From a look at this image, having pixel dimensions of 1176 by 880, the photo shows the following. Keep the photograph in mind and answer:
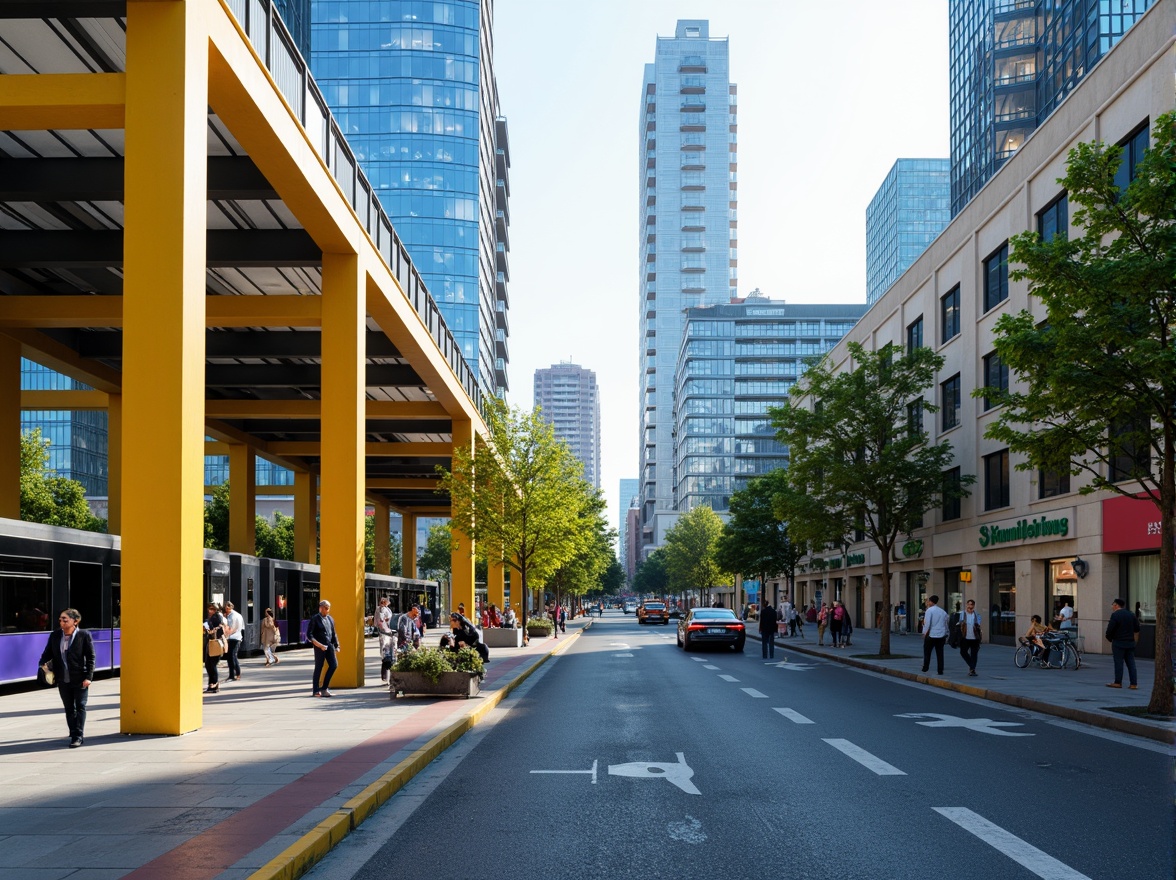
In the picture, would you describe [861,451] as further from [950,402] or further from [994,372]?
[950,402]

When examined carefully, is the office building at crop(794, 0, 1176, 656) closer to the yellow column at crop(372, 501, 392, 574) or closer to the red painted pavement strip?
the red painted pavement strip

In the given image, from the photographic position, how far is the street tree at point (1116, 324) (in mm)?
14766

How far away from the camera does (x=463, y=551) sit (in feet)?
132

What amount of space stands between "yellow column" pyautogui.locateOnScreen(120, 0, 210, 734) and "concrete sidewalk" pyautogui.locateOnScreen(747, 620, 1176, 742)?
10.5 m

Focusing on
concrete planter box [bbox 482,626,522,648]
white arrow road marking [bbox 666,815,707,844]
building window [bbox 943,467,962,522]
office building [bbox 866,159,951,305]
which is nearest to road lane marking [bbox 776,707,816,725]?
white arrow road marking [bbox 666,815,707,844]

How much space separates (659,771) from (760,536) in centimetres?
5199

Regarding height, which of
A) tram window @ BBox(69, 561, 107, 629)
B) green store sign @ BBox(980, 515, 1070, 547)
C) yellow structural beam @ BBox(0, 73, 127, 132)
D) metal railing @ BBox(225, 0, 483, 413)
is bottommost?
tram window @ BBox(69, 561, 107, 629)

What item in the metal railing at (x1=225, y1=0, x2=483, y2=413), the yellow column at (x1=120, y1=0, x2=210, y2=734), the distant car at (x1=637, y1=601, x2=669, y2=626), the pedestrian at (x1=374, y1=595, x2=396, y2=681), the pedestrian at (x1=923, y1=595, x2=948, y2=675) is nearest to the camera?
the yellow column at (x1=120, y1=0, x2=210, y2=734)

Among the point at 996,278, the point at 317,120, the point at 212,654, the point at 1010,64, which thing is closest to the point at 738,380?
the point at 1010,64

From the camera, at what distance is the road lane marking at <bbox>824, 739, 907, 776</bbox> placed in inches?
400

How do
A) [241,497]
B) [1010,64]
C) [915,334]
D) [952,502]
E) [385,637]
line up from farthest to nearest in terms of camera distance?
[1010,64], [915,334], [241,497], [952,502], [385,637]

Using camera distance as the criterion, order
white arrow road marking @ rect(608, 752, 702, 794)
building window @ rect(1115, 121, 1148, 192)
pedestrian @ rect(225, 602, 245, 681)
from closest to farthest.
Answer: white arrow road marking @ rect(608, 752, 702, 794)
pedestrian @ rect(225, 602, 245, 681)
building window @ rect(1115, 121, 1148, 192)

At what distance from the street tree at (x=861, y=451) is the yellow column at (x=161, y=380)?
22.5 m

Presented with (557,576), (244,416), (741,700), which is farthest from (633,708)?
(557,576)
